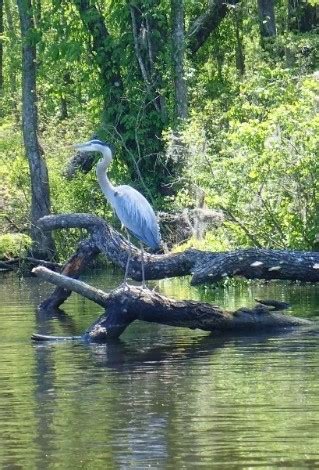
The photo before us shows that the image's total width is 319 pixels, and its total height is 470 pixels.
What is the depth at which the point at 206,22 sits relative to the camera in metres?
34.4

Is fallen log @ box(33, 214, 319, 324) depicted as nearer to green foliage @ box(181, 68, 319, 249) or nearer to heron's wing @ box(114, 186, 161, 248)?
heron's wing @ box(114, 186, 161, 248)

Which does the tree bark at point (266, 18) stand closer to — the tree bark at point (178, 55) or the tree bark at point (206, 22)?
the tree bark at point (206, 22)

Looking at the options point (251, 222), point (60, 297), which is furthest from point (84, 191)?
point (60, 297)

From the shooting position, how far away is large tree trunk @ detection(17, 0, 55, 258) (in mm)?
30203

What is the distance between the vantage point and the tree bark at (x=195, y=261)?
16.3 m

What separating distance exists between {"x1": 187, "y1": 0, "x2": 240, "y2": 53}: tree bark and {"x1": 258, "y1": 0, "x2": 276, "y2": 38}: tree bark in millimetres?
901

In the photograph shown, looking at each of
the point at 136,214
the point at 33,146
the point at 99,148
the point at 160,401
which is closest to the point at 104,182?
the point at 99,148

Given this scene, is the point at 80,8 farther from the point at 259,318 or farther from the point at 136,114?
the point at 259,318

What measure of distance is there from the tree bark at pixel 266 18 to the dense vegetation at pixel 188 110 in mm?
39

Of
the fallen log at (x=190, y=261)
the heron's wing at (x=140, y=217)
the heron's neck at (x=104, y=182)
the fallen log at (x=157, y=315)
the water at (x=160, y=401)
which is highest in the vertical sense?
the heron's neck at (x=104, y=182)

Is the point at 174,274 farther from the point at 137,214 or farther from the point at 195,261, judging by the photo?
the point at 137,214

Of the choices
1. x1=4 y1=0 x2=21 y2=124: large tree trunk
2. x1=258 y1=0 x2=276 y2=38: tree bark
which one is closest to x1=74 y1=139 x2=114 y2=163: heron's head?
x1=258 y1=0 x2=276 y2=38: tree bark

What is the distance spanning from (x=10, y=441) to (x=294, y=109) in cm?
1284

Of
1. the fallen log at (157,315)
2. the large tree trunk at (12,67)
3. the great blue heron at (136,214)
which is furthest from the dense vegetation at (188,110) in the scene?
the fallen log at (157,315)
